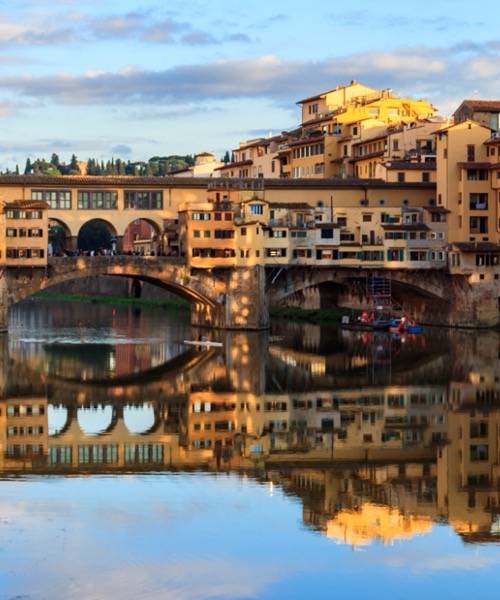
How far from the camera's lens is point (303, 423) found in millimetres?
36375

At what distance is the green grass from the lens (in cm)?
9479

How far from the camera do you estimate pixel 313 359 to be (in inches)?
2126

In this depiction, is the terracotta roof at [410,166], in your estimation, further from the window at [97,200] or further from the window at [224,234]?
the window at [97,200]

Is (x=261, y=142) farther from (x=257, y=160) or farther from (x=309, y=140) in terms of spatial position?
(x=309, y=140)

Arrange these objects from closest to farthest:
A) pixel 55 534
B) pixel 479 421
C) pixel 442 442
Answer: pixel 55 534 → pixel 442 442 → pixel 479 421

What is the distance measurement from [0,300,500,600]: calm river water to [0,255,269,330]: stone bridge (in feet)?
35.0

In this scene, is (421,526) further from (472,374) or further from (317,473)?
(472,374)

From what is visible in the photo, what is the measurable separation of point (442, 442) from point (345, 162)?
168ft

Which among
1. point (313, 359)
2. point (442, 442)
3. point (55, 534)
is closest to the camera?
point (55, 534)

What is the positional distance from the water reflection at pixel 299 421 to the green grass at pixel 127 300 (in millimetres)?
33955

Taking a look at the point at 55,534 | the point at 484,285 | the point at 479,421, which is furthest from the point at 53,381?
the point at 484,285

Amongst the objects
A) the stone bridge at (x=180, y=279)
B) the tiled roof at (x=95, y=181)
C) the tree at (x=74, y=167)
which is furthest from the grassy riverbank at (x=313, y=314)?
the tree at (x=74, y=167)

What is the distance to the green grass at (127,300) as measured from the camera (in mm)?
94787

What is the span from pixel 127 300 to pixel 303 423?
69209mm
